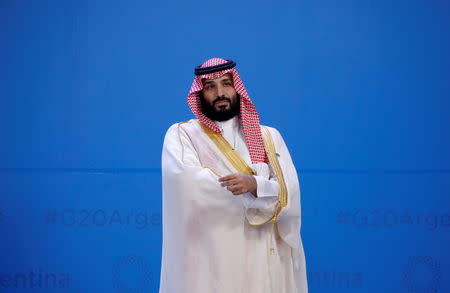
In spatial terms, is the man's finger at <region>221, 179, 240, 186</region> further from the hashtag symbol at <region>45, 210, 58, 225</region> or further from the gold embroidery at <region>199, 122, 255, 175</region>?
the hashtag symbol at <region>45, 210, 58, 225</region>

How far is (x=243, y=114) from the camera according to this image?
2.21m

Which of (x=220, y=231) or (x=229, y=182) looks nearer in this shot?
(x=229, y=182)

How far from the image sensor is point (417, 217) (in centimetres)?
339

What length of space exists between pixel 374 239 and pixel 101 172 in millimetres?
1998

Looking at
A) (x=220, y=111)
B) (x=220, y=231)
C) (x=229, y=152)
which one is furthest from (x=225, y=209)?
(x=220, y=111)

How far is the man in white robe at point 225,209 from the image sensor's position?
1.94m

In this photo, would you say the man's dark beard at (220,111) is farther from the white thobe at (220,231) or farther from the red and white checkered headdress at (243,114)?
the white thobe at (220,231)

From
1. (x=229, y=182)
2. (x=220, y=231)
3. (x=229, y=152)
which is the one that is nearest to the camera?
(x=229, y=182)

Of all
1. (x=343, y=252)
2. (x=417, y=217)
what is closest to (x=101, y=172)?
(x=343, y=252)

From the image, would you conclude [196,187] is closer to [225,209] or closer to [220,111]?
[225,209]

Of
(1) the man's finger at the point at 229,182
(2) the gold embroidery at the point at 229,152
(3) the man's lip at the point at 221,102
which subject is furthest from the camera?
(3) the man's lip at the point at 221,102

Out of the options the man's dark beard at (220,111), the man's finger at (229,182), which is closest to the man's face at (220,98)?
the man's dark beard at (220,111)

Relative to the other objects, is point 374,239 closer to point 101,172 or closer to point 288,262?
point 288,262

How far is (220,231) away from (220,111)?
0.57 m
